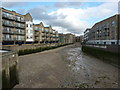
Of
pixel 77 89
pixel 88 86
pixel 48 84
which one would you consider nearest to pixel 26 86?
pixel 48 84

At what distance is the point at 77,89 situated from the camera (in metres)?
6.14

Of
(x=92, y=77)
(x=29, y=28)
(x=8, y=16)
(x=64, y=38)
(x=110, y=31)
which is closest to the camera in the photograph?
(x=92, y=77)

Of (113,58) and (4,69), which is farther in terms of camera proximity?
(113,58)

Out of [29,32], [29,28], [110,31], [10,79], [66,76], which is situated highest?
[29,28]

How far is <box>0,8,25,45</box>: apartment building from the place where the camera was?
1078 inches

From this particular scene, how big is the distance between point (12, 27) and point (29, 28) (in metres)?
8.85

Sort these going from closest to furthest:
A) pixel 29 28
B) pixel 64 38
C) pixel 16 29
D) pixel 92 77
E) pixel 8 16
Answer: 1. pixel 92 77
2. pixel 8 16
3. pixel 16 29
4. pixel 29 28
5. pixel 64 38

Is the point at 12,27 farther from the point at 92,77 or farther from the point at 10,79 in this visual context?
the point at 92,77

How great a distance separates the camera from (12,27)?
30641 mm

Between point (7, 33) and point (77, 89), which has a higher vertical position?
point (7, 33)

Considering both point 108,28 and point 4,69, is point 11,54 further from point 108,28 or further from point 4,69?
point 108,28

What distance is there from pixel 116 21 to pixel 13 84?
40.8 metres

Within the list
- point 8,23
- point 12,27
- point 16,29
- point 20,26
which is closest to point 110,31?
point 20,26

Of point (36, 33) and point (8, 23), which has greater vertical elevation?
point (8, 23)
